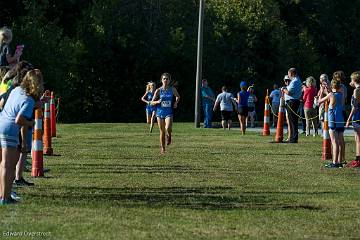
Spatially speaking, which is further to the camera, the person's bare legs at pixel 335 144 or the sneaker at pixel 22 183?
the person's bare legs at pixel 335 144

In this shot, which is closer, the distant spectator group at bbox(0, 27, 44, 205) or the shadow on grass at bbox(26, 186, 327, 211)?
the distant spectator group at bbox(0, 27, 44, 205)

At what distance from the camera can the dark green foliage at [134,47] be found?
2156 inches

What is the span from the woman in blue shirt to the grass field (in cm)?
40

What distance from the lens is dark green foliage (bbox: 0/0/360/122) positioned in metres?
54.8

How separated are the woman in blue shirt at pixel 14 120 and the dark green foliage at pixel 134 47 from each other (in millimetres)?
41090

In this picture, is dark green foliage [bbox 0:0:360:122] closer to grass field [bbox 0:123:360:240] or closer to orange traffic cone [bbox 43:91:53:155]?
grass field [bbox 0:123:360:240]

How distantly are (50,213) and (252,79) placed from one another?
4963cm

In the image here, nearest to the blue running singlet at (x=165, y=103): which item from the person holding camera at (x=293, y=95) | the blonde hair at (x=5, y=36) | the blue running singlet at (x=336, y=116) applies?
the person holding camera at (x=293, y=95)

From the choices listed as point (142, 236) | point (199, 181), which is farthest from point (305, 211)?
point (199, 181)

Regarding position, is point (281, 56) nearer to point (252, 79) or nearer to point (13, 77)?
point (252, 79)

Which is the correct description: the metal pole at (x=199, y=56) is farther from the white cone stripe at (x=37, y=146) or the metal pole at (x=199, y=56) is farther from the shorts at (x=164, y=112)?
the white cone stripe at (x=37, y=146)

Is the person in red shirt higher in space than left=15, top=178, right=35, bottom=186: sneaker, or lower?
higher

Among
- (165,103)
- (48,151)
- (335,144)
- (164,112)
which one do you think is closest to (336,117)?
(335,144)

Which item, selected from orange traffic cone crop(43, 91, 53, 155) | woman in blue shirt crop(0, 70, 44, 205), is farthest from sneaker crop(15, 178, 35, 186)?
orange traffic cone crop(43, 91, 53, 155)
